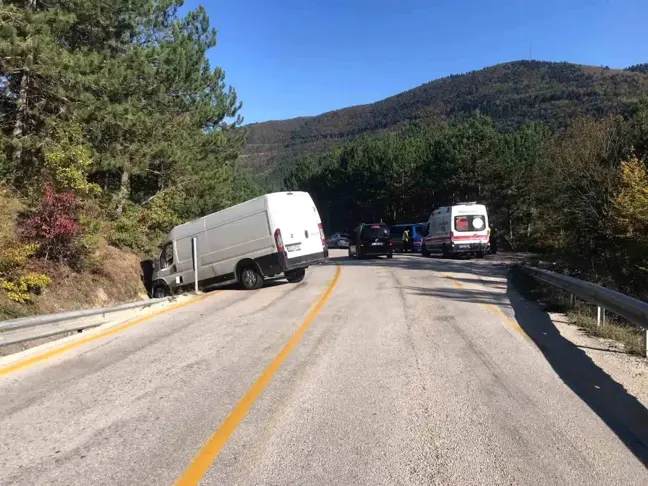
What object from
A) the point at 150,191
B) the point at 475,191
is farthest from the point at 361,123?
the point at 150,191

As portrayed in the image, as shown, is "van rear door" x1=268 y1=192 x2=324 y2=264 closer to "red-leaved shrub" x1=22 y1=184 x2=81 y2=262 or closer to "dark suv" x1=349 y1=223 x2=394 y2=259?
"red-leaved shrub" x1=22 y1=184 x2=81 y2=262

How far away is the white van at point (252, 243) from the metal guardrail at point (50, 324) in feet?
15.1

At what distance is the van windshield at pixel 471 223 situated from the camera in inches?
1057

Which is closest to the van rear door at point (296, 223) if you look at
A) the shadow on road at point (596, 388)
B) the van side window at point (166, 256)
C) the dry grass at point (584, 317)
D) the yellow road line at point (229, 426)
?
the van side window at point (166, 256)

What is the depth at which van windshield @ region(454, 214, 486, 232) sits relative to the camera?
88.1ft

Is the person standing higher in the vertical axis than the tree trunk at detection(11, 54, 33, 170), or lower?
lower

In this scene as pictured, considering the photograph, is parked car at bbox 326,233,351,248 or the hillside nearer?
parked car at bbox 326,233,351,248

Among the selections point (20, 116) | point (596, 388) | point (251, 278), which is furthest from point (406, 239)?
point (596, 388)

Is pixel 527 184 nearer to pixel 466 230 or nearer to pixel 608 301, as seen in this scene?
pixel 466 230

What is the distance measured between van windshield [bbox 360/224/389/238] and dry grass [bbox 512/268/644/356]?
1291cm

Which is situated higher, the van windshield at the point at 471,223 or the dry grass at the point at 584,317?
the van windshield at the point at 471,223

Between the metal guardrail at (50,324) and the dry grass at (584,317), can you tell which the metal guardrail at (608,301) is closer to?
the dry grass at (584,317)

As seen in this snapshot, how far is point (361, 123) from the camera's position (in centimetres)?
19750

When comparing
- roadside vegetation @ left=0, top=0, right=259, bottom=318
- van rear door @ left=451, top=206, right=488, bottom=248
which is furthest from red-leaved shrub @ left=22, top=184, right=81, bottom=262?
van rear door @ left=451, top=206, right=488, bottom=248
